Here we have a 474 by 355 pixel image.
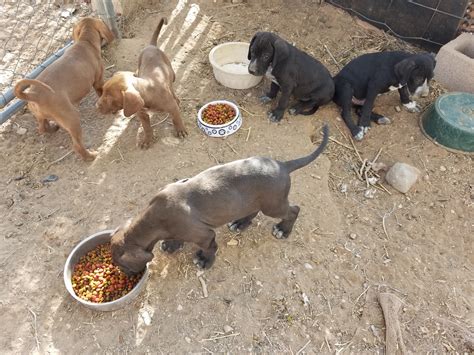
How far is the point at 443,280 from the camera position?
4445mm

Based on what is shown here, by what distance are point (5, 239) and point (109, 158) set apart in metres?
1.52

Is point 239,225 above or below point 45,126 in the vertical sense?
below

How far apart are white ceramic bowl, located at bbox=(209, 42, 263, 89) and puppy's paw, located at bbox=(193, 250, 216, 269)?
115 inches

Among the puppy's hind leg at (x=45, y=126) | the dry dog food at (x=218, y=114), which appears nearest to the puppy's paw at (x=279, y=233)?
the dry dog food at (x=218, y=114)

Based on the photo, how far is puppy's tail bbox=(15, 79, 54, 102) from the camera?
4328 mm

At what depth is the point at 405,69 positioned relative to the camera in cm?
541

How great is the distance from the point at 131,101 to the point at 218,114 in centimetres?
146

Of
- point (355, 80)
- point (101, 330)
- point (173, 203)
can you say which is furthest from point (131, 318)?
point (355, 80)

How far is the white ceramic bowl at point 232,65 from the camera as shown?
19.7 ft

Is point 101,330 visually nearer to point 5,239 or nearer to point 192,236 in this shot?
point 192,236

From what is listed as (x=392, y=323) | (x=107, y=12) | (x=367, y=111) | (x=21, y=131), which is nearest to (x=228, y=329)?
(x=392, y=323)

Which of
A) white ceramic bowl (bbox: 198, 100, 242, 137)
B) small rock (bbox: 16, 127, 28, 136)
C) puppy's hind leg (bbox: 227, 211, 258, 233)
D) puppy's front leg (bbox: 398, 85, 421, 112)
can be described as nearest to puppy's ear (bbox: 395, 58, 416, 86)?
puppy's front leg (bbox: 398, 85, 421, 112)

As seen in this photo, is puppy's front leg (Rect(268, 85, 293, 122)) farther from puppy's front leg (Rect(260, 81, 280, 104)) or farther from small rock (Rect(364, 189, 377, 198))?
small rock (Rect(364, 189, 377, 198))

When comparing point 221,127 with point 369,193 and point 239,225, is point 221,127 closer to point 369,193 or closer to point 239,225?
point 239,225
